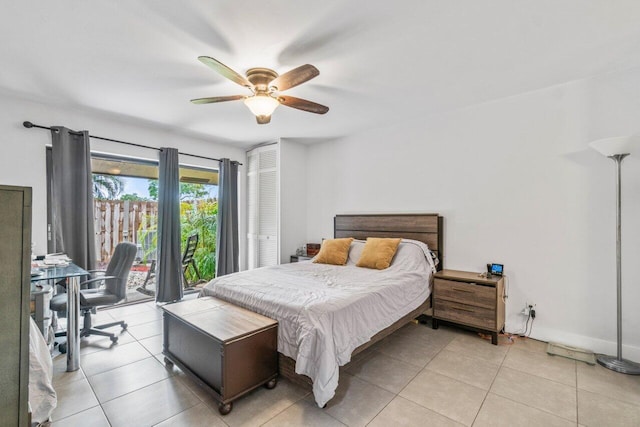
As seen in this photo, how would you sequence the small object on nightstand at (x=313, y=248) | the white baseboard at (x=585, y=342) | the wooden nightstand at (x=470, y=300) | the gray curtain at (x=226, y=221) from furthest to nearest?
the gray curtain at (x=226, y=221)
the small object on nightstand at (x=313, y=248)
the wooden nightstand at (x=470, y=300)
the white baseboard at (x=585, y=342)

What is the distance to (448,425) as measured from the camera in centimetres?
178

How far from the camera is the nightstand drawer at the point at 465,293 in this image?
2.92 metres

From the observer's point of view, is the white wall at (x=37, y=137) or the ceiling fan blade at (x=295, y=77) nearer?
the ceiling fan blade at (x=295, y=77)

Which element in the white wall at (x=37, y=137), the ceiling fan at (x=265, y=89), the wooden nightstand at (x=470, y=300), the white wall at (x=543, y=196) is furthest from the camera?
the white wall at (x=37, y=137)

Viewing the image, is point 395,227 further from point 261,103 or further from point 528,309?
point 261,103

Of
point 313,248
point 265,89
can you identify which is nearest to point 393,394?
point 265,89

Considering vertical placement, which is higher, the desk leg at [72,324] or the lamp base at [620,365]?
the desk leg at [72,324]

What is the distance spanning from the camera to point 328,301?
2.14 m

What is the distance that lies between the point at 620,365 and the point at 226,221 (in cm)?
499

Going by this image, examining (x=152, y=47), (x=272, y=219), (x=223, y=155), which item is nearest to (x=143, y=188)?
(x=223, y=155)

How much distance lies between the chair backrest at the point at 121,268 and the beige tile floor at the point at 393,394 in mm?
574

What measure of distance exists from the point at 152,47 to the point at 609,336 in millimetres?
4629

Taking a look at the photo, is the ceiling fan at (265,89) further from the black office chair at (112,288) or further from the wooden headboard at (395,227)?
the wooden headboard at (395,227)

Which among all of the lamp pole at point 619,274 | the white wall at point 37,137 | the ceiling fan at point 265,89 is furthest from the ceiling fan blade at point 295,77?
the white wall at point 37,137
